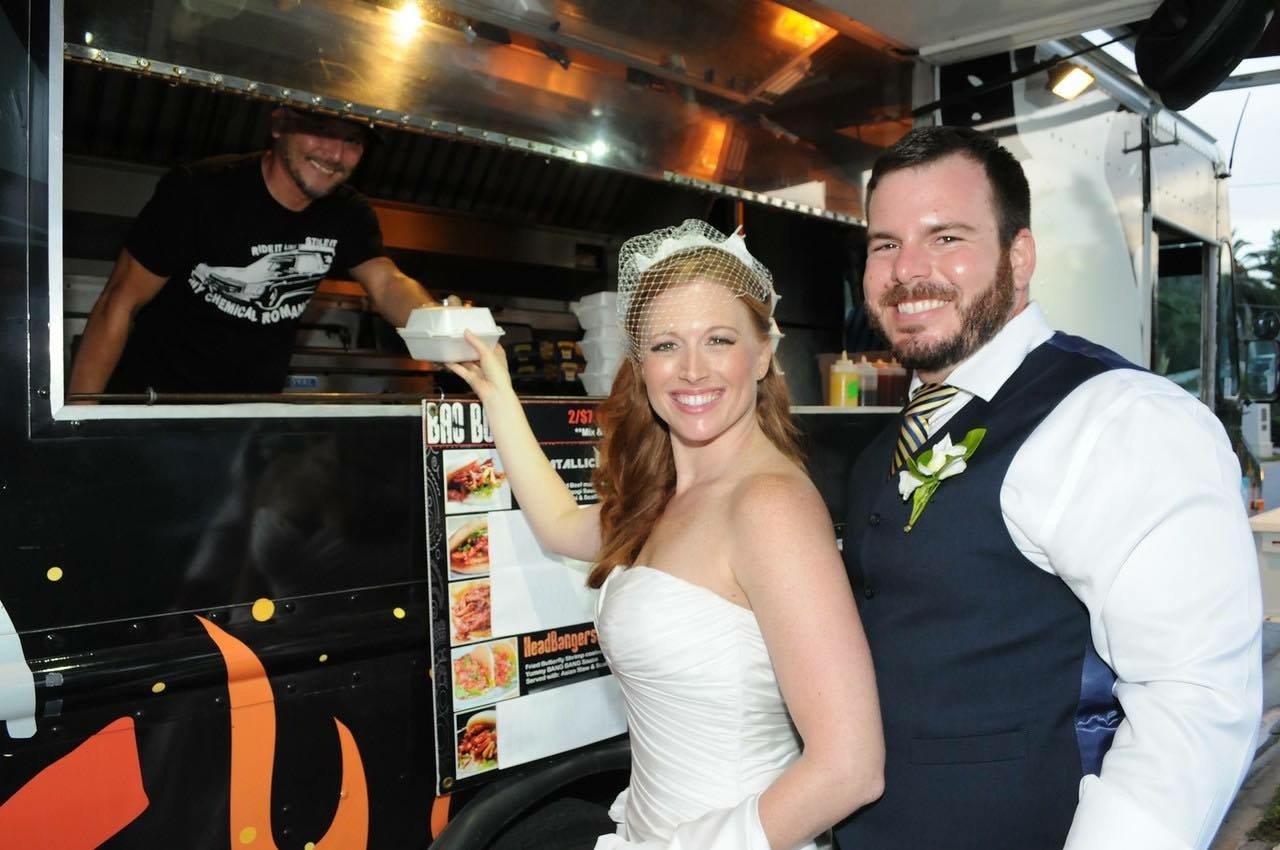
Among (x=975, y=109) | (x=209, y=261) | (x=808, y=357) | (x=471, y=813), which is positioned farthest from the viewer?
(x=808, y=357)

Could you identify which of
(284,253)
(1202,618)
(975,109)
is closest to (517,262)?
(284,253)

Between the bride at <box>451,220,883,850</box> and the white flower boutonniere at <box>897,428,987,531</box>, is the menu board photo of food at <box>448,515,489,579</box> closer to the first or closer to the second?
the bride at <box>451,220,883,850</box>

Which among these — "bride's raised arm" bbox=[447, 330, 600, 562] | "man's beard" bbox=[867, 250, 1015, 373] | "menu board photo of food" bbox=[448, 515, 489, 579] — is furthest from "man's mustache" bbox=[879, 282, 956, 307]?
"menu board photo of food" bbox=[448, 515, 489, 579]

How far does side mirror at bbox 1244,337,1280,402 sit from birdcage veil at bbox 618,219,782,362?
501cm

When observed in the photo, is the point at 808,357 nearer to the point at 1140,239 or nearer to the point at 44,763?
the point at 1140,239

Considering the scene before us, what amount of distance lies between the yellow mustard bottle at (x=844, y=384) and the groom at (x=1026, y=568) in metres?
1.55

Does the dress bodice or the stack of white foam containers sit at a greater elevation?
the stack of white foam containers

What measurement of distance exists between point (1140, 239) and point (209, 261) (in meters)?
4.08

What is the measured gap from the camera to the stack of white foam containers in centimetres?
274

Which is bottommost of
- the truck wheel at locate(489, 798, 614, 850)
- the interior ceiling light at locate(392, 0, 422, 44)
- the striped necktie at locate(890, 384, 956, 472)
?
the truck wheel at locate(489, 798, 614, 850)

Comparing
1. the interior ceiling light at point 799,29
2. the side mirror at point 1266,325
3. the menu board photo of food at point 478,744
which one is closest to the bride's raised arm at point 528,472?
the menu board photo of food at point 478,744

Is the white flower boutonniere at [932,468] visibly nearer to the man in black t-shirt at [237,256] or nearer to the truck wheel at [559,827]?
the truck wheel at [559,827]

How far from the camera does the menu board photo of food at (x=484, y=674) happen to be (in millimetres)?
1938

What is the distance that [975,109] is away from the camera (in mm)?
3695
